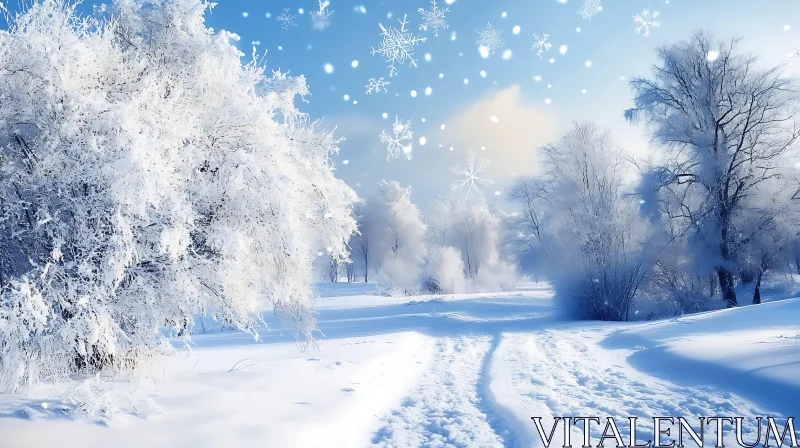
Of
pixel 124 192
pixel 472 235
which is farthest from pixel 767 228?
pixel 472 235

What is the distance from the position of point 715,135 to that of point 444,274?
18431mm

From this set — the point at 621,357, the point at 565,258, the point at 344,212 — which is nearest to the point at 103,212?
the point at 344,212

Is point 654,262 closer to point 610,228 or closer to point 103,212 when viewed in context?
point 610,228

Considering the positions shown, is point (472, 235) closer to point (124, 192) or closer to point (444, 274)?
point (444, 274)

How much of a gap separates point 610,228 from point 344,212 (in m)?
10.4

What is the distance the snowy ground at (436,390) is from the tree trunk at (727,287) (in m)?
4.83

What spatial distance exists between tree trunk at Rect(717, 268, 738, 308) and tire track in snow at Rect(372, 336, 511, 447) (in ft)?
39.0

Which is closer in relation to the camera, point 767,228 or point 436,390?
point 436,390

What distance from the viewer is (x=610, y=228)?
47.1 ft

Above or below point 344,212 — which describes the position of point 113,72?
above

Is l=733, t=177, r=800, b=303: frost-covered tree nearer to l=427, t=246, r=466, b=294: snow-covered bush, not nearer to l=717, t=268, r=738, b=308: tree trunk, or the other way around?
l=717, t=268, r=738, b=308: tree trunk

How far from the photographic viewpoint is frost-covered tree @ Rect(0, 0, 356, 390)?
439cm

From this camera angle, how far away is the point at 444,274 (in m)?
30.5

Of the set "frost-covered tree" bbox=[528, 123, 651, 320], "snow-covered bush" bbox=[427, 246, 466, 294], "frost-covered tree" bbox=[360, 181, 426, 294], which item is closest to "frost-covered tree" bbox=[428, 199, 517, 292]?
"frost-covered tree" bbox=[360, 181, 426, 294]
